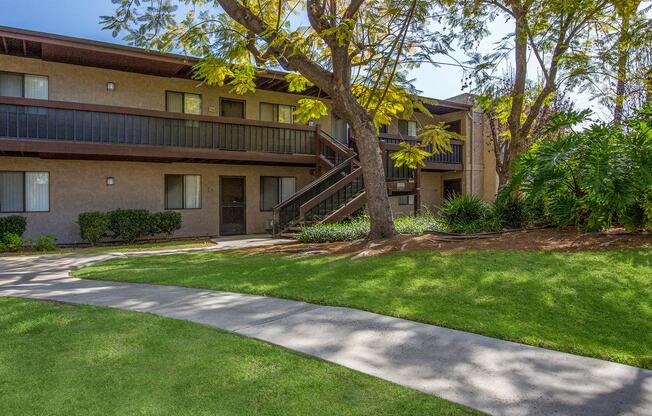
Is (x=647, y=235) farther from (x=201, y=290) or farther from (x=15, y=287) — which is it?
(x=15, y=287)

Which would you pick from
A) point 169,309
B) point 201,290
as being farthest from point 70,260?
point 169,309

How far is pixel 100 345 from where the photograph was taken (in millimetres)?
4047

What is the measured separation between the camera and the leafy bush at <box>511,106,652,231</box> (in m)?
7.42

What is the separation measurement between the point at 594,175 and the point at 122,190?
44.9 feet

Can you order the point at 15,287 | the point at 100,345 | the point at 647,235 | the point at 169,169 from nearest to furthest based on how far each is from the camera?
the point at 100,345, the point at 15,287, the point at 647,235, the point at 169,169

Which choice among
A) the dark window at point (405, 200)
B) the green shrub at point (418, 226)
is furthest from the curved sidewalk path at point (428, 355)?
the dark window at point (405, 200)

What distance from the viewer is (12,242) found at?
475 inches

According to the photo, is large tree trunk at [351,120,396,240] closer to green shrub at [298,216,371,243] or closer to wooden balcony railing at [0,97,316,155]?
green shrub at [298,216,371,243]

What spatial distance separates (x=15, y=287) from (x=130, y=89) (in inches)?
398

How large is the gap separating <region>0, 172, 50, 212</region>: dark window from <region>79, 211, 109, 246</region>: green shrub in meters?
1.38

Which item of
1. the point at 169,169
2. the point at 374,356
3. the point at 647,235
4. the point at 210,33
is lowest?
the point at 374,356

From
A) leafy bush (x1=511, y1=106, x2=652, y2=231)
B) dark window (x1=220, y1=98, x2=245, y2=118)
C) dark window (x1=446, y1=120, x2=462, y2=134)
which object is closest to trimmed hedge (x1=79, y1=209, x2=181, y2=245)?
dark window (x1=220, y1=98, x2=245, y2=118)

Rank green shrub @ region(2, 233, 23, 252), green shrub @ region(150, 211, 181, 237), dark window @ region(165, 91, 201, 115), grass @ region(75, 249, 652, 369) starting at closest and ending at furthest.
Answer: grass @ region(75, 249, 652, 369) → green shrub @ region(2, 233, 23, 252) → green shrub @ region(150, 211, 181, 237) → dark window @ region(165, 91, 201, 115)

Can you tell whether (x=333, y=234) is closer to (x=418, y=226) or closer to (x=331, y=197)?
(x=418, y=226)
